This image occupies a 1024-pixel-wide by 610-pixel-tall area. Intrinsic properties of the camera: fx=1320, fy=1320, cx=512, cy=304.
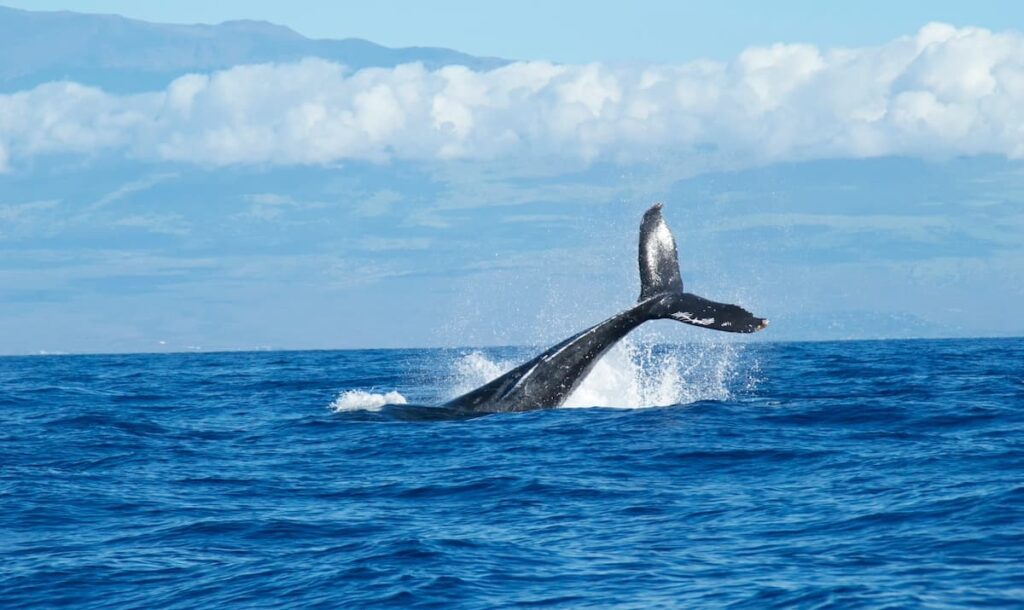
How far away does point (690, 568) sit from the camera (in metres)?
10.3

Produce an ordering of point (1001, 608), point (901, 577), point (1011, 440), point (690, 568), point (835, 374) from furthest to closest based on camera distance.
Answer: point (835, 374), point (1011, 440), point (690, 568), point (901, 577), point (1001, 608)

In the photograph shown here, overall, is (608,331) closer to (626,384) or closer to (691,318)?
(691,318)

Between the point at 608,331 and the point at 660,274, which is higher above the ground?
the point at 660,274

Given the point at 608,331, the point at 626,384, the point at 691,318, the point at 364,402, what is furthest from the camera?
the point at 364,402

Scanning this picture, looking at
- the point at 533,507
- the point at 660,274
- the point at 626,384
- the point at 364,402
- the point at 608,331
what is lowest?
the point at 533,507

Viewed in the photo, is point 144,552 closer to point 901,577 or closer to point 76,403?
point 901,577

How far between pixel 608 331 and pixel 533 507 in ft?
25.8

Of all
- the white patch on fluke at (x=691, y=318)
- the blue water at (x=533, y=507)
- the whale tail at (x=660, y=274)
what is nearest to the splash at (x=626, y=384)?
the blue water at (x=533, y=507)

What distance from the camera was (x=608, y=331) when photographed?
68.0 ft

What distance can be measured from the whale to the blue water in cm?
68

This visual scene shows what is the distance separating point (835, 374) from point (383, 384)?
11.3 m

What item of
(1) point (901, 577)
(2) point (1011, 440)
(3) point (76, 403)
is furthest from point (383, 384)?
(1) point (901, 577)

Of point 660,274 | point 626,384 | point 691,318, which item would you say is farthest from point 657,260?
point 626,384

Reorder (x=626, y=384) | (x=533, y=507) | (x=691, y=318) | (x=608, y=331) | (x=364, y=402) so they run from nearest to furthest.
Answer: (x=533, y=507), (x=691, y=318), (x=608, y=331), (x=626, y=384), (x=364, y=402)
